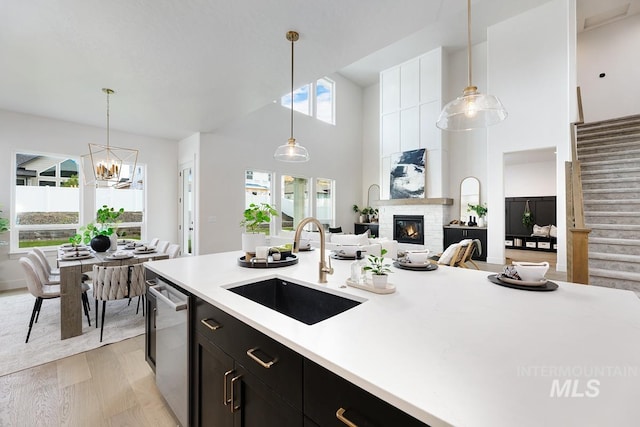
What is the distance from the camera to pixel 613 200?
12.6ft

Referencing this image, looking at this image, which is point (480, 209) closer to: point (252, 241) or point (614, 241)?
point (614, 241)

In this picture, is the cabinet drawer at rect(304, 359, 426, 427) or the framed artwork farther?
the framed artwork

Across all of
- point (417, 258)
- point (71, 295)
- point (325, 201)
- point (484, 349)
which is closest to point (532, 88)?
point (325, 201)

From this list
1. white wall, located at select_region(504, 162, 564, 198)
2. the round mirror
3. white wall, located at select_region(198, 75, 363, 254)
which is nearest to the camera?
white wall, located at select_region(198, 75, 363, 254)

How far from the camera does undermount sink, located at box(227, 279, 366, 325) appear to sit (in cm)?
140

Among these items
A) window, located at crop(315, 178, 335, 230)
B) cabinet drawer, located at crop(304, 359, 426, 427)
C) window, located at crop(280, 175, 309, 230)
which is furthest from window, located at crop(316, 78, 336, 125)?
cabinet drawer, located at crop(304, 359, 426, 427)

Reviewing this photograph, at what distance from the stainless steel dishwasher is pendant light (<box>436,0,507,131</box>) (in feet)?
7.03

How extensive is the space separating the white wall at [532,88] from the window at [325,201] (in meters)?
4.14

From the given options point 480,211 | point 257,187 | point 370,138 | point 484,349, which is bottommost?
point 484,349

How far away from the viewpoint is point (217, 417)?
131 cm

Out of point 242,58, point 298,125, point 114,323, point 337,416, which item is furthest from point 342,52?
point 298,125

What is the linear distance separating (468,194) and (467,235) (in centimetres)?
124

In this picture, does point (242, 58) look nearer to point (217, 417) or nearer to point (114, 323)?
point (217, 417)

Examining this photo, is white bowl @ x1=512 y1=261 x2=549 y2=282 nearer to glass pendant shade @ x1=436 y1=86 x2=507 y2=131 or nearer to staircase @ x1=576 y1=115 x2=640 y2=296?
glass pendant shade @ x1=436 y1=86 x2=507 y2=131
